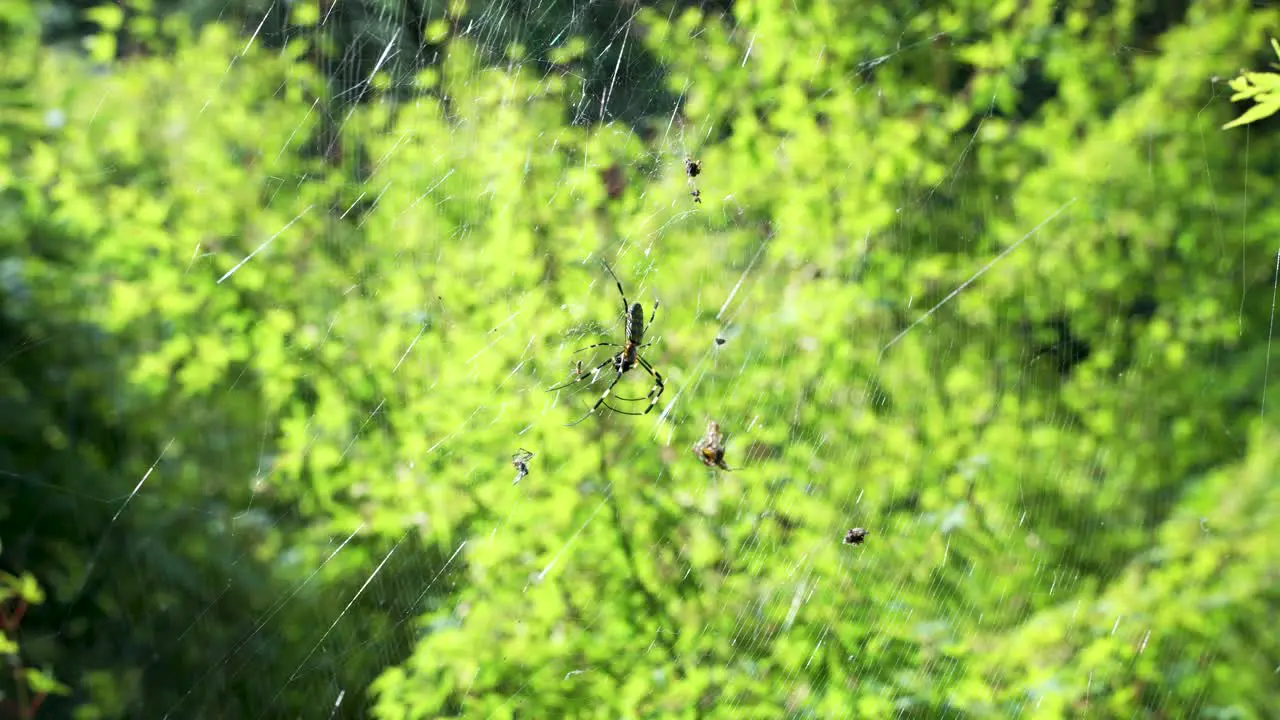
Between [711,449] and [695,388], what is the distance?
0.33 m

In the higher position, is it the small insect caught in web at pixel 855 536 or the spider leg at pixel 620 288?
the spider leg at pixel 620 288

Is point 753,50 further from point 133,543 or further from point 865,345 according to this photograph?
point 133,543

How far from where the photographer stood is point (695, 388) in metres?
2.60

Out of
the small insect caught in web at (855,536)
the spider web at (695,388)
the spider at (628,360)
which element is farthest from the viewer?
the spider web at (695,388)

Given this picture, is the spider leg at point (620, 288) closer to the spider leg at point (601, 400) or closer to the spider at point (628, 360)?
the spider at point (628, 360)

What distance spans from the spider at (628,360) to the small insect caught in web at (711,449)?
195mm

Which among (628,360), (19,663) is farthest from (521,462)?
(19,663)

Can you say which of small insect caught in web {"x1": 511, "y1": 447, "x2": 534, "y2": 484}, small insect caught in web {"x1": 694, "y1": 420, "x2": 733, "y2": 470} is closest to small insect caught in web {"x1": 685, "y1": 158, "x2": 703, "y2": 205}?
small insect caught in web {"x1": 694, "y1": 420, "x2": 733, "y2": 470}

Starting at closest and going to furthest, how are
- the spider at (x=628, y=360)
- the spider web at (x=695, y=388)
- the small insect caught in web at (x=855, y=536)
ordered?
the spider at (x=628, y=360), the small insect caught in web at (x=855, y=536), the spider web at (x=695, y=388)

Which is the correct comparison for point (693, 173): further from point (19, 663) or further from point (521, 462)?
point (19, 663)

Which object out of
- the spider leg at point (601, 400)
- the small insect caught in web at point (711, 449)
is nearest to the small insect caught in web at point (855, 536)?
the small insect caught in web at point (711, 449)

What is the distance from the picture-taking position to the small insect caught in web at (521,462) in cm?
243

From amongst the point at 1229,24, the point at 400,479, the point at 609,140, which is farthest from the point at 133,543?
the point at 1229,24

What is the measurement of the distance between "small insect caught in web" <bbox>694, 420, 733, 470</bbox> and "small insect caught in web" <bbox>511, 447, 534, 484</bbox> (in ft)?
1.54
